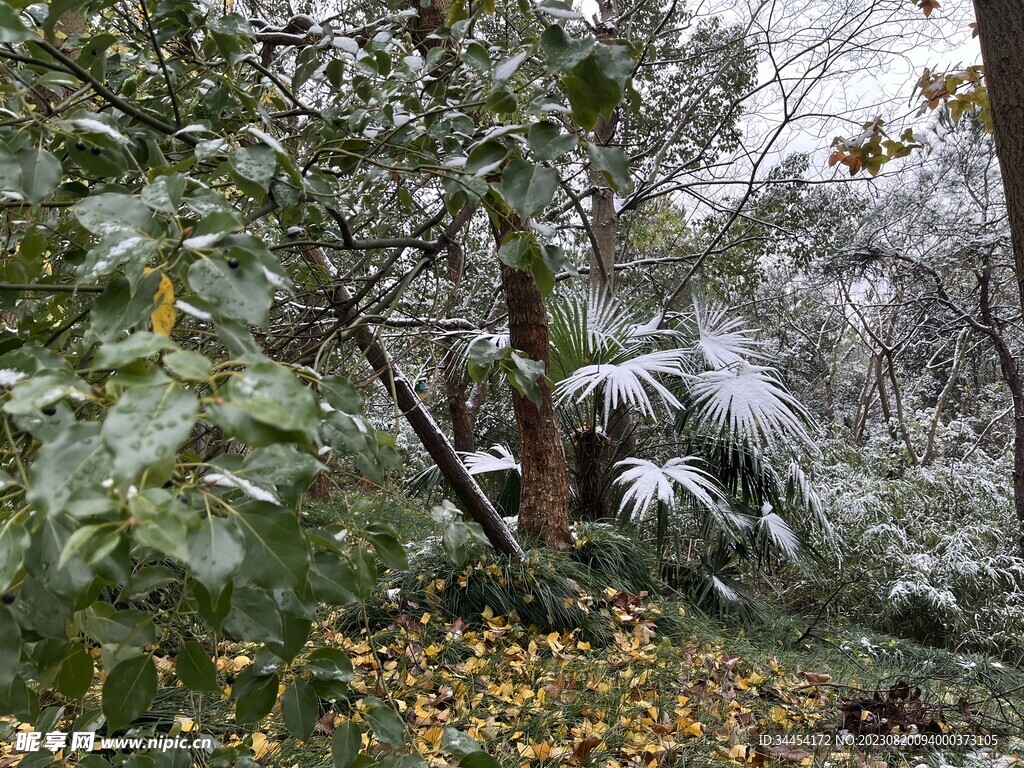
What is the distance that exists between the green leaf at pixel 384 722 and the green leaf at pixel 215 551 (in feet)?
1.46

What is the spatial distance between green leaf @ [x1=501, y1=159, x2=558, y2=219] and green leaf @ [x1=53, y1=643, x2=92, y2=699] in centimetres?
66

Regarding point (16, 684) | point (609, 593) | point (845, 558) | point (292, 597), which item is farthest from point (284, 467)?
point (845, 558)

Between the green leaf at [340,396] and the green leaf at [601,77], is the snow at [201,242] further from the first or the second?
the green leaf at [601,77]

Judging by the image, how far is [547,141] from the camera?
2.52 ft

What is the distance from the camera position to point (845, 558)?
17.4 ft

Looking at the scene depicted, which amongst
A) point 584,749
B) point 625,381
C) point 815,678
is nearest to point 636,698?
point 584,749

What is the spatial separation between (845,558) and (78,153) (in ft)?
18.5

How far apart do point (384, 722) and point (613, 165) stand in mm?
697

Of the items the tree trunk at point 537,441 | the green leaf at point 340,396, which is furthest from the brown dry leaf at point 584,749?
the green leaf at point 340,396

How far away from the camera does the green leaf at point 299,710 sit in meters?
0.82

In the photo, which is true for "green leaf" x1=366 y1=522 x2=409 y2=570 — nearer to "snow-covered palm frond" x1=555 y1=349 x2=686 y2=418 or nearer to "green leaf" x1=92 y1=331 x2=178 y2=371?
"green leaf" x1=92 y1=331 x2=178 y2=371

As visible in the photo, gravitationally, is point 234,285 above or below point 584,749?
above

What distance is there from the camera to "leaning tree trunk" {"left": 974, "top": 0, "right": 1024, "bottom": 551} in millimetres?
1546

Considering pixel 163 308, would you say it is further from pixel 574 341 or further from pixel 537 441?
pixel 574 341
